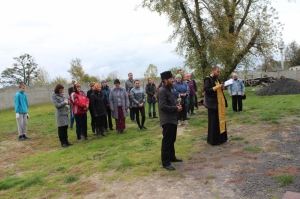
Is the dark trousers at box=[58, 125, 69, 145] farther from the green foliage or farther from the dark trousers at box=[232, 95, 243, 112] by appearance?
the green foliage

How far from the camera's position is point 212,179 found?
15.4 ft

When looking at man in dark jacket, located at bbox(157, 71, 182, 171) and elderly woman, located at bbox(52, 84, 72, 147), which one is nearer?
man in dark jacket, located at bbox(157, 71, 182, 171)

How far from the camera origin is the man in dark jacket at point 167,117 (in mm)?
5406

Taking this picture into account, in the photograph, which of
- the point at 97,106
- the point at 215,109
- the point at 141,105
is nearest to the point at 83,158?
the point at 97,106

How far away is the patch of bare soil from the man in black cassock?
0.48m

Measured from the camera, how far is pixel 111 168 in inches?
225

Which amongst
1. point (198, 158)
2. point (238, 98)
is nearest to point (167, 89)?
point (198, 158)

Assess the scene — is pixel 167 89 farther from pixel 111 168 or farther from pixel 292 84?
pixel 292 84

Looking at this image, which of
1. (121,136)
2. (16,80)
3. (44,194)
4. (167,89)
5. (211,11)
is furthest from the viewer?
(16,80)

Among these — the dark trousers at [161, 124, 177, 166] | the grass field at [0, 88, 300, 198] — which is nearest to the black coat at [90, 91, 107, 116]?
the grass field at [0, 88, 300, 198]

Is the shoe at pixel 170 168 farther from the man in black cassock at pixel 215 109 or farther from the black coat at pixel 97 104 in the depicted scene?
the black coat at pixel 97 104

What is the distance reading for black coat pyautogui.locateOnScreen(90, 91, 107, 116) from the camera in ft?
28.7

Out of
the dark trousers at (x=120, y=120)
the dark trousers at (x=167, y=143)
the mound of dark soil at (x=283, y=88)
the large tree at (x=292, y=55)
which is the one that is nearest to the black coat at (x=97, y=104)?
the dark trousers at (x=120, y=120)

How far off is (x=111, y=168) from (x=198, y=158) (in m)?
1.91
